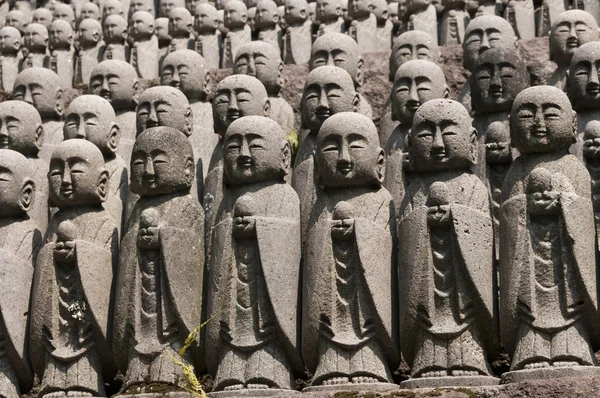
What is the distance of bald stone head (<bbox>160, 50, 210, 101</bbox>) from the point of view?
13.9 metres

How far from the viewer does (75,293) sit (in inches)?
407

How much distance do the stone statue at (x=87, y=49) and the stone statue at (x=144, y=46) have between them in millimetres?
565

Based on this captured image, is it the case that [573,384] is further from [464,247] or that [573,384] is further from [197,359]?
[197,359]

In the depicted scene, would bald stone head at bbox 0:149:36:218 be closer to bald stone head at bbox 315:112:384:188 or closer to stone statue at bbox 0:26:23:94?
bald stone head at bbox 315:112:384:188

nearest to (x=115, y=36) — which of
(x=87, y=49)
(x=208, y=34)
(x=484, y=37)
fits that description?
(x=87, y=49)

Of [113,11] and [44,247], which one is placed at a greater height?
[113,11]

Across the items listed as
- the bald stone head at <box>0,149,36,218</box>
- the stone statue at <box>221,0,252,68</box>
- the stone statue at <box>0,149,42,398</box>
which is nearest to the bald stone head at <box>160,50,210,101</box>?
the stone statue at <box>221,0,252,68</box>

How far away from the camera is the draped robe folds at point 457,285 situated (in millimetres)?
9344

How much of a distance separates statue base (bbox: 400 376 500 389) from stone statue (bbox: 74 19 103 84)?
9447mm

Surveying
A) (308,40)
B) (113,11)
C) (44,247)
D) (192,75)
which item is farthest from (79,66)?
(44,247)

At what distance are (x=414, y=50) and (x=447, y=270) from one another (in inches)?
187

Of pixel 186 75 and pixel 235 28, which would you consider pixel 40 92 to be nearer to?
pixel 186 75

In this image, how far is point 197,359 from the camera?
10.1 m

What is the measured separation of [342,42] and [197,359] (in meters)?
4.76
